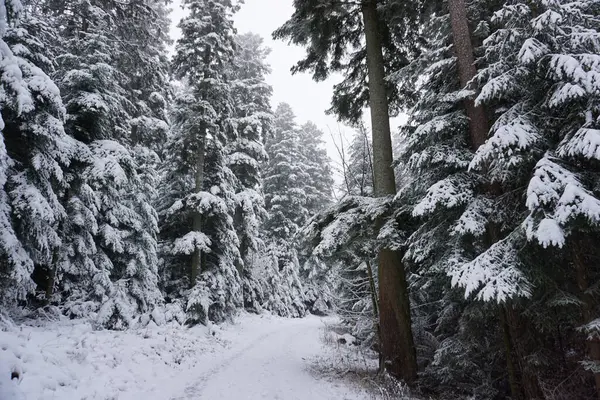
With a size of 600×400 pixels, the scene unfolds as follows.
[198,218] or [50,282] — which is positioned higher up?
[198,218]

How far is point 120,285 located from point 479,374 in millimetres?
10642

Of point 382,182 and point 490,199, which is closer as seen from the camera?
point 490,199

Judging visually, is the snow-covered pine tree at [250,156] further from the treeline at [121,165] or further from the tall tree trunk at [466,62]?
the tall tree trunk at [466,62]

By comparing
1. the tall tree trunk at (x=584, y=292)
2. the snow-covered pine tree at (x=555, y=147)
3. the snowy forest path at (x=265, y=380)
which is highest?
the snow-covered pine tree at (x=555, y=147)

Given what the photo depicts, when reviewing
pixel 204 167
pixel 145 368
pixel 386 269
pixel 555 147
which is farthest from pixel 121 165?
pixel 555 147

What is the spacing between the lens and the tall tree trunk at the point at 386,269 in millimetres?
7258

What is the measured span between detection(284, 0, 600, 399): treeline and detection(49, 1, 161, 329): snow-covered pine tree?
248 inches

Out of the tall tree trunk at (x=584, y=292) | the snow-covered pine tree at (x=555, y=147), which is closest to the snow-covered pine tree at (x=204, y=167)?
the snow-covered pine tree at (x=555, y=147)

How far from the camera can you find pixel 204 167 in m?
16.7

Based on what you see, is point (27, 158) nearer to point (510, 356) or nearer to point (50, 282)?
point (50, 282)

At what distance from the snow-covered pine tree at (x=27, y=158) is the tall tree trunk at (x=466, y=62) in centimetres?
908

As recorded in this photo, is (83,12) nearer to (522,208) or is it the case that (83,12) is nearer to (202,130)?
(202,130)

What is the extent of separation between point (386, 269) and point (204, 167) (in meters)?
11.7

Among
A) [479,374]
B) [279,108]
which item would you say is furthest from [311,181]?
[479,374]
